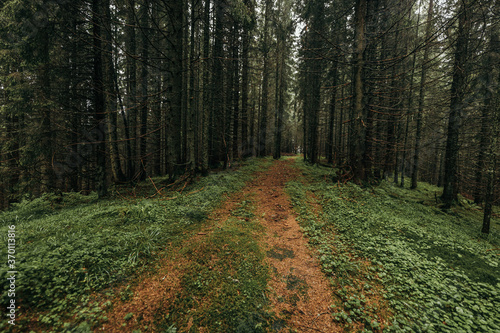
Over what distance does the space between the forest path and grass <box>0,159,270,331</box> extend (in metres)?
0.39

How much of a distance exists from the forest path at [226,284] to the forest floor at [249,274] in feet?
0.06

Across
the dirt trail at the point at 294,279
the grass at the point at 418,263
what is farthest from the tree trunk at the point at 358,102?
the dirt trail at the point at 294,279

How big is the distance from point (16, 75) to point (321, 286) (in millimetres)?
15171

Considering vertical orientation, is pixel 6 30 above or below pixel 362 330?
above

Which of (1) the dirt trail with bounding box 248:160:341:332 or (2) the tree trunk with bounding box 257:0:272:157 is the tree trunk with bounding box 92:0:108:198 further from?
(2) the tree trunk with bounding box 257:0:272:157

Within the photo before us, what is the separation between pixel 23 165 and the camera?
28.0 ft

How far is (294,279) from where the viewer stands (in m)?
3.68

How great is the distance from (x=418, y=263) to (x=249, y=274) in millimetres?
3673

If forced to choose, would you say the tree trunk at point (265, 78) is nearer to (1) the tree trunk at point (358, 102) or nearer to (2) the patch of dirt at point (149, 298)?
(1) the tree trunk at point (358, 102)

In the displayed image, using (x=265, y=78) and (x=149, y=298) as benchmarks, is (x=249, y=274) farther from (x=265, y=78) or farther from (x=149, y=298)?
(x=265, y=78)

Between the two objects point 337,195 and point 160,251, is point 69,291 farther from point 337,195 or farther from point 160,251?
point 337,195

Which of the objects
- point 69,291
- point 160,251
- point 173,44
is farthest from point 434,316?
point 173,44

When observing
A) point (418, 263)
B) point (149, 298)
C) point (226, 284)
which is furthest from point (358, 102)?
point (149, 298)

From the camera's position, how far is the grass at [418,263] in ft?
9.26
